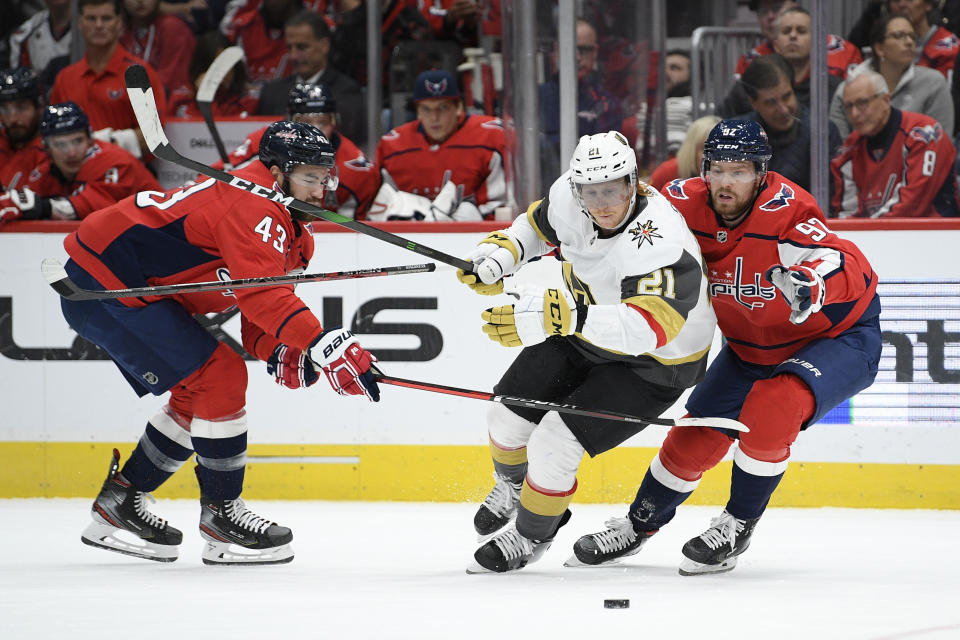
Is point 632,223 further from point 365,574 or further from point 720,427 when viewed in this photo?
point 365,574

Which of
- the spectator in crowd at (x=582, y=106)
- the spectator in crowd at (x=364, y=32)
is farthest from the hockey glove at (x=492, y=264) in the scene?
the spectator in crowd at (x=364, y=32)

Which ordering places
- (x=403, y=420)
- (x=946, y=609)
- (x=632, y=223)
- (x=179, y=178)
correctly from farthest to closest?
(x=179, y=178) → (x=403, y=420) → (x=632, y=223) → (x=946, y=609)

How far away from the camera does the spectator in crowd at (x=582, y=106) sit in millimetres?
4977

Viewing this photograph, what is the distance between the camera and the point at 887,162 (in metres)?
4.87

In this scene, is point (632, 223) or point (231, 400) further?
point (231, 400)

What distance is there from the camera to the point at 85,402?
4961 millimetres

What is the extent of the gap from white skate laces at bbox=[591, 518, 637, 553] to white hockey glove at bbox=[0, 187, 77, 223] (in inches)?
103

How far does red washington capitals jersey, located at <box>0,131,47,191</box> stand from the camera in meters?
5.45

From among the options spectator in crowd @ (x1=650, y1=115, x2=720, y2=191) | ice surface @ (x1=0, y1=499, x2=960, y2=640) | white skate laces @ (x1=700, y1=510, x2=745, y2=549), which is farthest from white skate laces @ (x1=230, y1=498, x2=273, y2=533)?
spectator in crowd @ (x1=650, y1=115, x2=720, y2=191)

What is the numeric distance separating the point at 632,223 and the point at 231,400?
1.27 m

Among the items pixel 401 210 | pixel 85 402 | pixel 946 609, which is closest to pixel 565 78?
pixel 401 210

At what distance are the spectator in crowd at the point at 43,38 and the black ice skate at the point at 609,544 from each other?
4.04 meters

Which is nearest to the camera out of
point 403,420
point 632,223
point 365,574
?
point 632,223

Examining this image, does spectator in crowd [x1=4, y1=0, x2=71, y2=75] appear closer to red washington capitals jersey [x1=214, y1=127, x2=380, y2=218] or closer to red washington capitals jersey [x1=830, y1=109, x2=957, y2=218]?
red washington capitals jersey [x1=214, y1=127, x2=380, y2=218]
